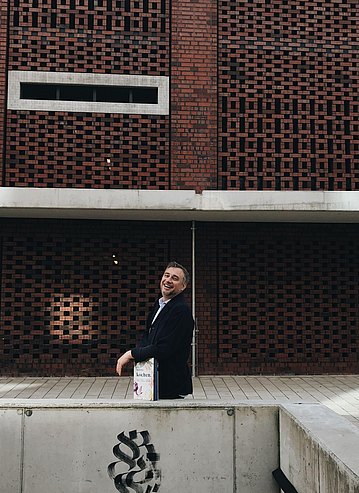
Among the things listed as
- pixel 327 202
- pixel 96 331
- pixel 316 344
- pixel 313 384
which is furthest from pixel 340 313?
pixel 96 331

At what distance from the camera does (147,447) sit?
172 inches

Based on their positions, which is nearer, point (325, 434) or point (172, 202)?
point (325, 434)

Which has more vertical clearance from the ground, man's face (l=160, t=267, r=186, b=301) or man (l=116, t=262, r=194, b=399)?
man's face (l=160, t=267, r=186, b=301)

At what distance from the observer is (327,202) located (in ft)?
32.7

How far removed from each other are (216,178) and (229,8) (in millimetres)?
3688

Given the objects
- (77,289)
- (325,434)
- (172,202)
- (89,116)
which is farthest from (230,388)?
(325,434)

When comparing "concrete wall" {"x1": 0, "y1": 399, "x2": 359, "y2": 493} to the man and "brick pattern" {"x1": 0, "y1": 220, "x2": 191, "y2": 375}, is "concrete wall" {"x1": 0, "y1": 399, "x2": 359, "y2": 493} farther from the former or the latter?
"brick pattern" {"x1": 0, "y1": 220, "x2": 191, "y2": 375}

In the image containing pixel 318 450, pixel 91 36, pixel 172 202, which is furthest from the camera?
pixel 91 36

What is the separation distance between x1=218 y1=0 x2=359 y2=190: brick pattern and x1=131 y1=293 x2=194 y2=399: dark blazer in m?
7.29

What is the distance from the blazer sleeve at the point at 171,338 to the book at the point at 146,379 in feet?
0.24

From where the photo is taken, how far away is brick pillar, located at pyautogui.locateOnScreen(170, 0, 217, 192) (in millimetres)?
11109

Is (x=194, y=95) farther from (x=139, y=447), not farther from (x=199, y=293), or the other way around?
(x=139, y=447)

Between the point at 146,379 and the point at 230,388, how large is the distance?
5903 mm

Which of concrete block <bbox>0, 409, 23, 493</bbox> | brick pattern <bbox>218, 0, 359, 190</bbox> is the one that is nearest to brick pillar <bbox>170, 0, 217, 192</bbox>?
brick pattern <bbox>218, 0, 359, 190</bbox>
